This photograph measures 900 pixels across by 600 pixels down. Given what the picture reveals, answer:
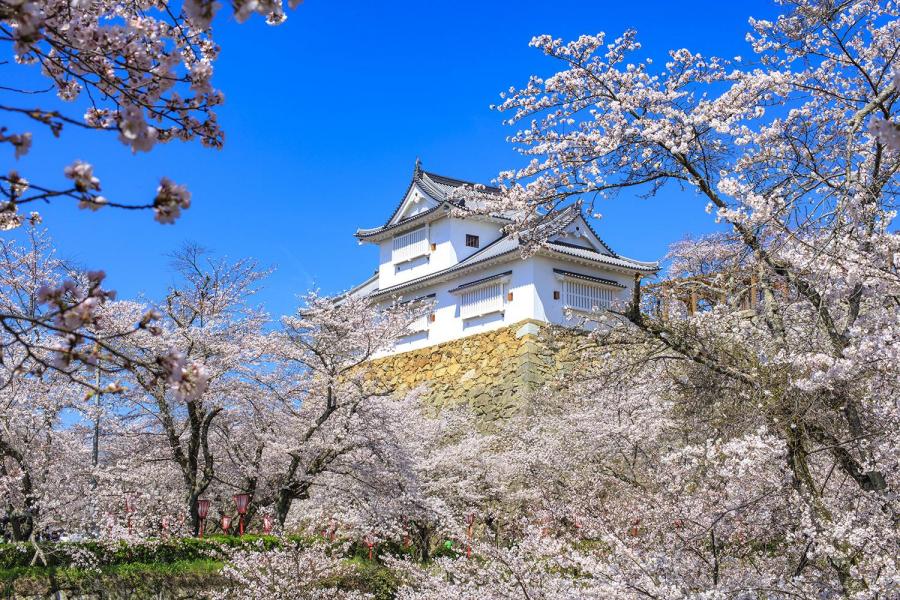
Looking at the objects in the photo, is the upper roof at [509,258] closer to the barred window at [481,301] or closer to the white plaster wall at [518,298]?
the white plaster wall at [518,298]

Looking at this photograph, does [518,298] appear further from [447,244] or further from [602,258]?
[447,244]

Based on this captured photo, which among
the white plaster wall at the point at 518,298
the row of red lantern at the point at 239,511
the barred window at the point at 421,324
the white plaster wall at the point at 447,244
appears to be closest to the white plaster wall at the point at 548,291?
the white plaster wall at the point at 518,298

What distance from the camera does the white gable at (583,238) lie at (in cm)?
2328

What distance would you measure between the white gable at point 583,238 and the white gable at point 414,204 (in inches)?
168

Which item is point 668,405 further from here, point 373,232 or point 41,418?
point 373,232

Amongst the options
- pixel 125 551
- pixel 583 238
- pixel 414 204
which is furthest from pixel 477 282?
pixel 125 551

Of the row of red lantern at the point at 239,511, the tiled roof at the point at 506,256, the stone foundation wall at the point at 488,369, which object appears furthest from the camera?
the tiled roof at the point at 506,256

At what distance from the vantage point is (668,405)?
14.0 m

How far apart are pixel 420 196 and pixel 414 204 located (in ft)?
1.54

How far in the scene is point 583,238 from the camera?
2356cm

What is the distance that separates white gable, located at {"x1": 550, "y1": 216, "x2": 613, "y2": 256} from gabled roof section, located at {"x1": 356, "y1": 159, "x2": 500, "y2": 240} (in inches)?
107

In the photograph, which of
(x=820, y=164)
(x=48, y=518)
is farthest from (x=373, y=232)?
(x=820, y=164)

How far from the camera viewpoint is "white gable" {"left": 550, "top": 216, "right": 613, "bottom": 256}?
2328 centimetres

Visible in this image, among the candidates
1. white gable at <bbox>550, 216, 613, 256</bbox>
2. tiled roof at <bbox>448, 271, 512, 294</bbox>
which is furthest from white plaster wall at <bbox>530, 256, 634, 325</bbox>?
white gable at <bbox>550, 216, 613, 256</bbox>
